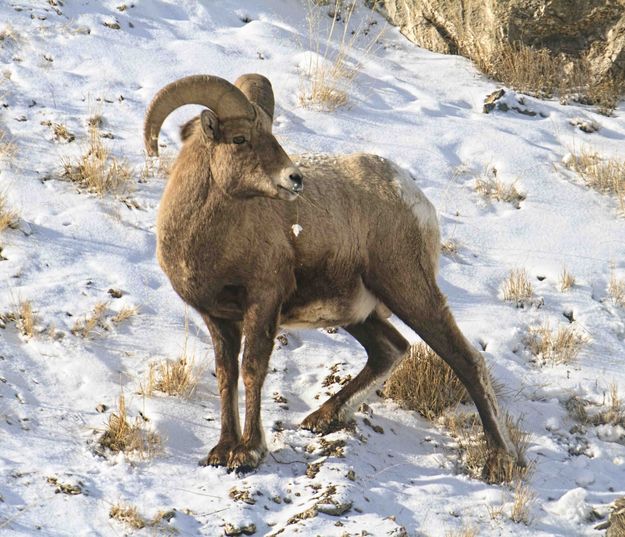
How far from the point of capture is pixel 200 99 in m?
5.91

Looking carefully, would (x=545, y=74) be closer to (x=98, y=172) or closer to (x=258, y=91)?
(x=98, y=172)

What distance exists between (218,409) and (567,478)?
2.36 m

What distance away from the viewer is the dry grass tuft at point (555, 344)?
7.97 meters

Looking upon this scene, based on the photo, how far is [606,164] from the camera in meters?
10.4

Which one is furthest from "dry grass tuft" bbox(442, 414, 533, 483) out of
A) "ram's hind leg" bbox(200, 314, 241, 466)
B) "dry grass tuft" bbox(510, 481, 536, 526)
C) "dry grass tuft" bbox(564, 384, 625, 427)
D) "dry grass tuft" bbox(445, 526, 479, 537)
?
"ram's hind leg" bbox(200, 314, 241, 466)

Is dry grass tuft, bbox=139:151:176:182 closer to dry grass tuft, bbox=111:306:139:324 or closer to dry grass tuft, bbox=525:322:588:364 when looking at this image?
dry grass tuft, bbox=111:306:139:324

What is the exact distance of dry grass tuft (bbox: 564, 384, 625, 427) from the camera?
7207mm

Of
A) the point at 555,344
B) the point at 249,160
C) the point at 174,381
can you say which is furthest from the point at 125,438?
the point at 555,344

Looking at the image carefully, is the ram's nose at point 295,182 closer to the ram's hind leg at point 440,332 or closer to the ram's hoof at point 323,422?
the ram's hind leg at point 440,332

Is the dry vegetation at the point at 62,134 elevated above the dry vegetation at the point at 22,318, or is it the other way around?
the dry vegetation at the point at 62,134

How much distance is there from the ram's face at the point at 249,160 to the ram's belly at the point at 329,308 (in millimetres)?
882

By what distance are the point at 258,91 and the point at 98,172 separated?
3229 millimetres

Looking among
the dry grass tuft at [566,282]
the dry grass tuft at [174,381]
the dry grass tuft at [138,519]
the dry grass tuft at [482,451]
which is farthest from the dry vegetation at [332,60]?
the dry grass tuft at [138,519]

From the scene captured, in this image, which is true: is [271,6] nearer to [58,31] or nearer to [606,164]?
[58,31]
